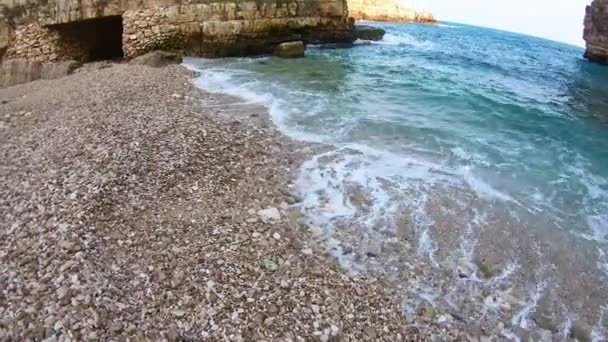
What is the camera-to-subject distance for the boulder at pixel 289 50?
1975 centimetres

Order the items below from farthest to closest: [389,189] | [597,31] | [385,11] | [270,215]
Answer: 1. [385,11]
2. [597,31]
3. [389,189]
4. [270,215]

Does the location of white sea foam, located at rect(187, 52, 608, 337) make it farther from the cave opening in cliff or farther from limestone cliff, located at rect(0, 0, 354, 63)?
the cave opening in cliff

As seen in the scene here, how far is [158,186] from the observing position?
21.6 feet

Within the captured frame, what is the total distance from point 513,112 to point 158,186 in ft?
39.5

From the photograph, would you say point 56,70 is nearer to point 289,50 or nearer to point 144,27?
point 144,27

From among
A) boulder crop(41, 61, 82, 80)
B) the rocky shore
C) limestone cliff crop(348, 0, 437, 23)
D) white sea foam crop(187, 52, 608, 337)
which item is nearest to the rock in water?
the rocky shore

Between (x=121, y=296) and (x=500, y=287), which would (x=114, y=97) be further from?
(x=500, y=287)

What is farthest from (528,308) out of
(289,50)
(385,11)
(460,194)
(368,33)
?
(385,11)

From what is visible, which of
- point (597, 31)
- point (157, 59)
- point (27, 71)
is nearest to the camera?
point (27, 71)

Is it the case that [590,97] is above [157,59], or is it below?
below

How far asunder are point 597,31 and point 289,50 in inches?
1426

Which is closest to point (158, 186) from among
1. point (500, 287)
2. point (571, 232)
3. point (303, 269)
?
point (303, 269)

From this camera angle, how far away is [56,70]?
15211 mm

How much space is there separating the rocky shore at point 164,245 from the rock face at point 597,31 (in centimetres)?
4228
